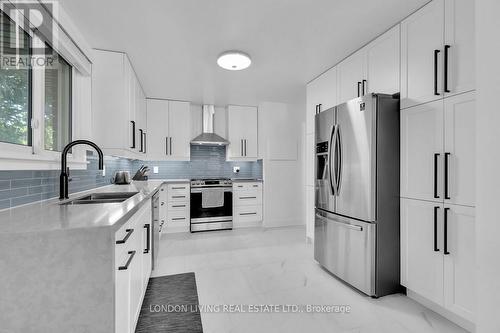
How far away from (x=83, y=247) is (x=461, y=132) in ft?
7.37

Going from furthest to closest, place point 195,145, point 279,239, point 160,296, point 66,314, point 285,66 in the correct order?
point 195,145, point 279,239, point 285,66, point 160,296, point 66,314

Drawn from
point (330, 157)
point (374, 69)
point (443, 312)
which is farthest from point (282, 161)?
point (443, 312)

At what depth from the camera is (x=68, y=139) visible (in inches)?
86.6

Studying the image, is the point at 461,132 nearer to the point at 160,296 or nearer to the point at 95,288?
the point at 95,288

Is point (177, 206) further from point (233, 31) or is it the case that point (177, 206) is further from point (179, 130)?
point (233, 31)

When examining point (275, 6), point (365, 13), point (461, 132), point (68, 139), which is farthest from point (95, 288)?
point (365, 13)

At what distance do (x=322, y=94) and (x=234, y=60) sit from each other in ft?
4.08

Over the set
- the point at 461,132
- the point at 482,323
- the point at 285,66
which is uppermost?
the point at 285,66

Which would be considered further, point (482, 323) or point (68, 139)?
point (68, 139)

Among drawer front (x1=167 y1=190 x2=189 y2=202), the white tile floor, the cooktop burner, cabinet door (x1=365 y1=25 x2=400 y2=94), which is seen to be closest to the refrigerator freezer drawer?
the white tile floor

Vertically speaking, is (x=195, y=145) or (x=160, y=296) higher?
(x=195, y=145)

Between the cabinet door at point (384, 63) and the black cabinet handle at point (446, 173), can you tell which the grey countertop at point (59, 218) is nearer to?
the black cabinet handle at point (446, 173)

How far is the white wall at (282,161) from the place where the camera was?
450 centimetres

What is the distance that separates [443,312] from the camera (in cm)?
179
